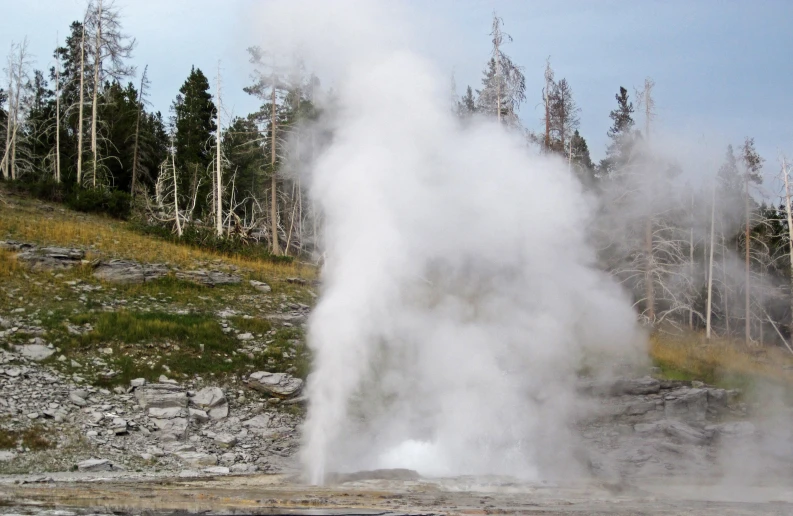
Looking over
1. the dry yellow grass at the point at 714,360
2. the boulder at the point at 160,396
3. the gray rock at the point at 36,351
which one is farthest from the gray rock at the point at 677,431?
the gray rock at the point at 36,351

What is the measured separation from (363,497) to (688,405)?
36.1 feet

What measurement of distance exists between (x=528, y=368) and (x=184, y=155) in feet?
117

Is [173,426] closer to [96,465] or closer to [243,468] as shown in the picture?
[96,465]

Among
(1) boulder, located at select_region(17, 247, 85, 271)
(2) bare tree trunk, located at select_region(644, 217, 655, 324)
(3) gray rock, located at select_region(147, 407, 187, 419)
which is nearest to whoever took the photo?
(3) gray rock, located at select_region(147, 407, 187, 419)

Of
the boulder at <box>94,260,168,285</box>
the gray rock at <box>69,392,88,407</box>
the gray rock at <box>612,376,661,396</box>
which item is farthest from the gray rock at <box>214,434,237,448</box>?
the gray rock at <box>612,376,661,396</box>

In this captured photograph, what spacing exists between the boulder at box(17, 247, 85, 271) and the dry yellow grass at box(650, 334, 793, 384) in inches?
695

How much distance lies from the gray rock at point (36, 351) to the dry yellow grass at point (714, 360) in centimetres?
1606

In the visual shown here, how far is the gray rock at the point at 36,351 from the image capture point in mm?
13977

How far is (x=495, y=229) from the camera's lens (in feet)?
47.9

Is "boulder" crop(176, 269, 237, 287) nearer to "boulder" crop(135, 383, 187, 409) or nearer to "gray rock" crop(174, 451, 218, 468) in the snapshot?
"boulder" crop(135, 383, 187, 409)

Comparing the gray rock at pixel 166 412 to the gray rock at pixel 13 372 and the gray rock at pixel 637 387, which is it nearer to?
the gray rock at pixel 13 372

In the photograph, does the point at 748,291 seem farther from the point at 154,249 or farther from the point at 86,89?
the point at 86,89

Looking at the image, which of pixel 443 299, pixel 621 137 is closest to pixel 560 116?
pixel 621 137

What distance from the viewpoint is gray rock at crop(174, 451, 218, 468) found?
11281 millimetres
